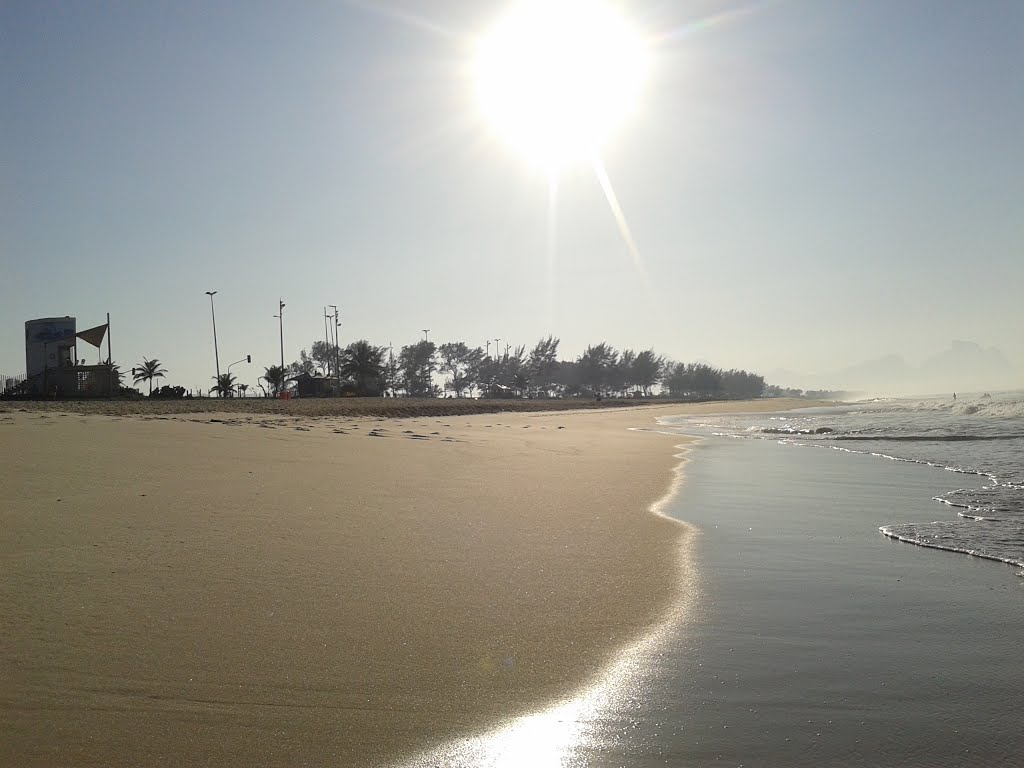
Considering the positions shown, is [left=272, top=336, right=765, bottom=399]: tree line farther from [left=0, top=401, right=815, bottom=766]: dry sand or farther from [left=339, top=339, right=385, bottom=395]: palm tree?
[left=0, top=401, right=815, bottom=766]: dry sand

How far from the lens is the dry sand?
2633 mm

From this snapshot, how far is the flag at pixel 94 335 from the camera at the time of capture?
6378 centimetres

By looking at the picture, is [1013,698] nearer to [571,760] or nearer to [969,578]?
[571,760]

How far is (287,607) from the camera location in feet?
12.6

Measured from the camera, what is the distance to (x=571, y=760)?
2.54 metres

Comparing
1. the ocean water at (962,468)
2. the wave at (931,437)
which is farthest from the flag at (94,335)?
the wave at (931,437)

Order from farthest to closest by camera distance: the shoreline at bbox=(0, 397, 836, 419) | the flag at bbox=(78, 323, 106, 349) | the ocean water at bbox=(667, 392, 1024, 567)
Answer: the flag at bbox=(78, 323, 106, 349) → the shoreline at bbox=(0, 397, 836, 419) → the ocean water at bbox=(667, 392, 1024, 567)

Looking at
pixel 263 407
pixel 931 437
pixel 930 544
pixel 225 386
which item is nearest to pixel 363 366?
pixel 225 386

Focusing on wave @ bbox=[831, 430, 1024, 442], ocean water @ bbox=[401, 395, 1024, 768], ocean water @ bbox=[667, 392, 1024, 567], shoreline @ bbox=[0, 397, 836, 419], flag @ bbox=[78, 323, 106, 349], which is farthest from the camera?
flag @ bbox=[78, 323, 106, 349]

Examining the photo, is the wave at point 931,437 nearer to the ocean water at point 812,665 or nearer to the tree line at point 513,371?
the ocean water at point 812,665

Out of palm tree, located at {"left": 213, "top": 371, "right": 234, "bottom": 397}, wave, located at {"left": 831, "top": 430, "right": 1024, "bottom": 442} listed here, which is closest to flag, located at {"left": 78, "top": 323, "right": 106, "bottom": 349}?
palm tree, located at {"left": 213, "top": 371, "right": 234, "bottom": 397}

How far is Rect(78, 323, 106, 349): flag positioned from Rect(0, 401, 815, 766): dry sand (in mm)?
64021

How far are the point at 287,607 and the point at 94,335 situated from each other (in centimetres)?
7009

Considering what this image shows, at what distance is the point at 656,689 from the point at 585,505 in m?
4.74
